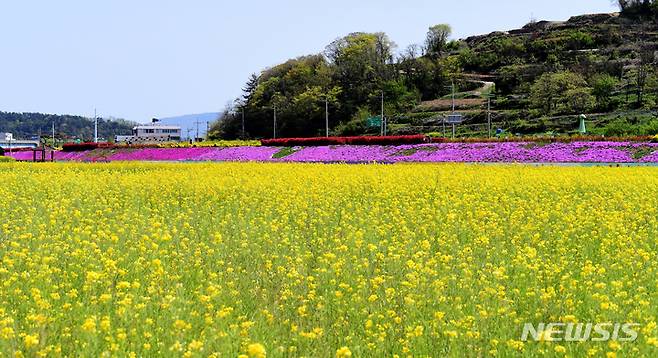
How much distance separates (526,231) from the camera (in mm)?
9742

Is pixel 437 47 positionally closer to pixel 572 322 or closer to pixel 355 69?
pixel 355 69

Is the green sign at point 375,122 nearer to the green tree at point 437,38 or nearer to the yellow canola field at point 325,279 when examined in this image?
the green tree at point 437,38

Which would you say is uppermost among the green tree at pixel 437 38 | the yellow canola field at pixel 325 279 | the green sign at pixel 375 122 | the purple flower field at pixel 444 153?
the green tree at pixel 437 38

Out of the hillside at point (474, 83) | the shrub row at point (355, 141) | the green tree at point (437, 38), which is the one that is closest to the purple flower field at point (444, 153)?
the shrub row at point (355, 141)

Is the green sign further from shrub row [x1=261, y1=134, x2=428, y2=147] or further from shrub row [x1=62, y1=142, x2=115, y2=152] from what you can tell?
shrub row [x1=62, y1=142, x2=115, y2=152]

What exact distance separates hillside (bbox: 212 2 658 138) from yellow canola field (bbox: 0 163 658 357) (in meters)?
47.6

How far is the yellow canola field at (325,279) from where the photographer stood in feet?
16.1

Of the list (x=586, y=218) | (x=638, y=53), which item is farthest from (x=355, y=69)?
(x=586, y=218)

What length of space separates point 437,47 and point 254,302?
366ft

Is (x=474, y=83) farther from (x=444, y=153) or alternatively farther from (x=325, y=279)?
(x=325, y=279)

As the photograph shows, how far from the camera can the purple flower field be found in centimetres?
3123

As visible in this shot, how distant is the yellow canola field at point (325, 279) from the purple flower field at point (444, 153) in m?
18.3

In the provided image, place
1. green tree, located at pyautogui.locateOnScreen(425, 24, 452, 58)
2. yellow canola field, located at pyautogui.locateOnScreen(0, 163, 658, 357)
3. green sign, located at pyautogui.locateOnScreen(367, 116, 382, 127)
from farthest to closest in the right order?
green tree, located at pyautogui.locateOnScreen(425, 24, 452, 58)
green sign, located at pyautogui.locateOnScreen(367, 116, 382, 127)
yellow canola field, located at pyautogui.locateOnScreen(0, 163, 658, 357)

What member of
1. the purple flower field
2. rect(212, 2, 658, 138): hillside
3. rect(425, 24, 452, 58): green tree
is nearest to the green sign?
rect(212, 2, 658, 138): hillside
